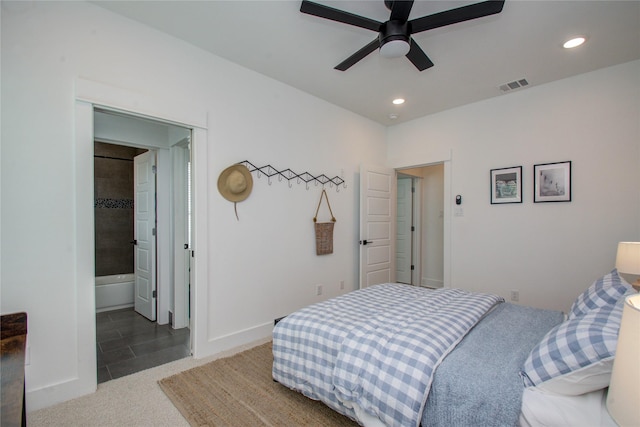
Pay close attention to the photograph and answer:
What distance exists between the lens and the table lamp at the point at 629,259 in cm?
220

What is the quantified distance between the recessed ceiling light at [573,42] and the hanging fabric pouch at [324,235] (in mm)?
2637

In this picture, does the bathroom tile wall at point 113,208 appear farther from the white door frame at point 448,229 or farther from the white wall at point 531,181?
the white wall at point 531,181

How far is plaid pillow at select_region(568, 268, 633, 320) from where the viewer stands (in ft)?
5.35

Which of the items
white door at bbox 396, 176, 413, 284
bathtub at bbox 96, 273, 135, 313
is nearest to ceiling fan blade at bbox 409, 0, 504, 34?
white door at bbox 396, 176, 413, 284

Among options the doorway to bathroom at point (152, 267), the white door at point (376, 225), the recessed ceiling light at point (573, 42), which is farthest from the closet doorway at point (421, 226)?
the doorway to bathroom at point (152, 267)

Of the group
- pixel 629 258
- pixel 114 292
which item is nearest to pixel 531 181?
pixel 629 258

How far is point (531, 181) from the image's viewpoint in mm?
3412

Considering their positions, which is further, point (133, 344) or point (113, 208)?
point (113, 208)

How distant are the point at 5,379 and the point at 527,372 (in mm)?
2014

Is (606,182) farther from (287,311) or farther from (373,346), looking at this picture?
(287,311)

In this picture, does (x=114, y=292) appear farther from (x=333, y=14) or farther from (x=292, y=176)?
(x=333, y=14)

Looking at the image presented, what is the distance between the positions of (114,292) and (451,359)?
14.2ft

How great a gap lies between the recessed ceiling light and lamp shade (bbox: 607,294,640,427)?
265cm

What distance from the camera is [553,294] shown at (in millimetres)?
3229
